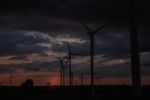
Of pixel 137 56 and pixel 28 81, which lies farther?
pixel 28 81

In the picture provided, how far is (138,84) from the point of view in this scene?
78.2m
